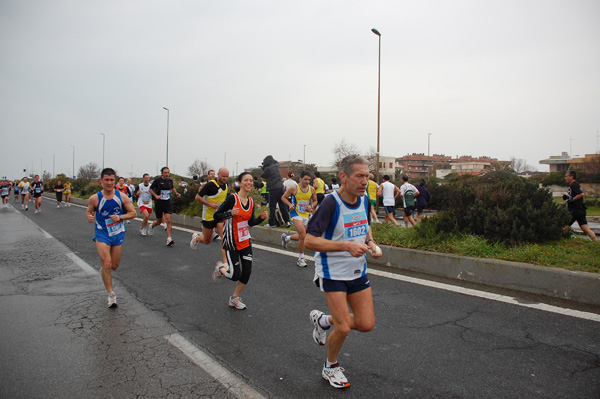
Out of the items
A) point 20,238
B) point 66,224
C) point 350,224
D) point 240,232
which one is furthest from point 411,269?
point 66,224

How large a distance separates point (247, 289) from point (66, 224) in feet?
43.0

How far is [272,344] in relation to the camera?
4.27m

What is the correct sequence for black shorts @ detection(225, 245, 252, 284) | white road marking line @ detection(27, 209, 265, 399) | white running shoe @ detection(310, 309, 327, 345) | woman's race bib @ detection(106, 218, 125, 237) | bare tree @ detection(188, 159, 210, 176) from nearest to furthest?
white road marking line @ detection(27, 209, 265, 399)
white running shoe @ detection(310, 309, 327, 345)
black shorts @ detection(225, 245, 252, 284)
woman's race bib @ detection(106, 218, 125, 237)
bare tree @ detection(188, 159, 210, 176)

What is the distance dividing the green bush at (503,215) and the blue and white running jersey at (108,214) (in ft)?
18.0

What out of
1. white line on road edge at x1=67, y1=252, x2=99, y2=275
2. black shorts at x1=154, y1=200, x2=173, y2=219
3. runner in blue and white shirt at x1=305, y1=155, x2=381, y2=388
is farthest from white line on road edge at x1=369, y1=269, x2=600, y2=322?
black shorts at x1=154, y1=200, x2=173, y2=219

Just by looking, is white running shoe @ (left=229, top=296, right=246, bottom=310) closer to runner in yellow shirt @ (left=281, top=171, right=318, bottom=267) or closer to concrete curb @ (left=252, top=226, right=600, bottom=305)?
runner in yellow shirt @ (left=281, top=171, right=318, bottom=267)

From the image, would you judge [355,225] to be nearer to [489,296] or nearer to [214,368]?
[214,368]

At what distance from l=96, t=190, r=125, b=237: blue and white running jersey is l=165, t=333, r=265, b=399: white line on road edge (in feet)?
6.78

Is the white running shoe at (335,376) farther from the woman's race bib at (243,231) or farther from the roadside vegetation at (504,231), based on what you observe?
the roadside vegetation at (504,231)

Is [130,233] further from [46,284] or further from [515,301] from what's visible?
[515,301]

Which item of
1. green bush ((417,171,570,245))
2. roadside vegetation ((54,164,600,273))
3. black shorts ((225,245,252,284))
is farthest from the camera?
green bush ((417,171,570,245))

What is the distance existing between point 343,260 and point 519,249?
4618mm

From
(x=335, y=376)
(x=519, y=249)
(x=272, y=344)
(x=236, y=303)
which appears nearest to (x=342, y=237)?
(x=335, y=376)

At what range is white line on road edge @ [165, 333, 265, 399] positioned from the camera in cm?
332
